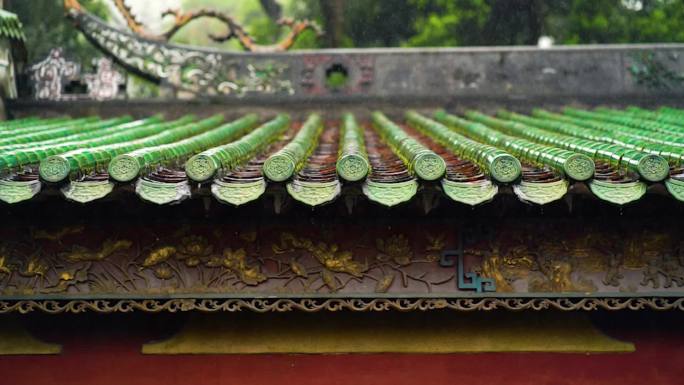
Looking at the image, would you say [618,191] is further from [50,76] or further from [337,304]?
[50,76]

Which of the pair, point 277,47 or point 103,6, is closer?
point 277,47

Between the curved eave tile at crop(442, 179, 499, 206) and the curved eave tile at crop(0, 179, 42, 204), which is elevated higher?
the curved eave tile at crop(0, 179, 42, 204)

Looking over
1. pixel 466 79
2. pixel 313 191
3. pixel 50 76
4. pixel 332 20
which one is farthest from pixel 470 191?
pixel 332 20

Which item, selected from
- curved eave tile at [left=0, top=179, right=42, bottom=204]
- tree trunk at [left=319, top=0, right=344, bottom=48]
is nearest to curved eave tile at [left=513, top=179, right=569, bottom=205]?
curved eave tile at [left=0, top=179, right=42, bottom=204]

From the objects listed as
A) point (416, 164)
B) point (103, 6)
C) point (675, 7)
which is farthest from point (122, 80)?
point (675, 7)

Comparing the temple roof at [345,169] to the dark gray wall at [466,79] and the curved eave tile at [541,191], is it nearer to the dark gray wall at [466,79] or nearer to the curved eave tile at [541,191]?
the curved eave tile at [541,191]

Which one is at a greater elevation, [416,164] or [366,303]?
[416,164]

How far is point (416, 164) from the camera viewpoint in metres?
3.75

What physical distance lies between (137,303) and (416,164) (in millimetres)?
1968

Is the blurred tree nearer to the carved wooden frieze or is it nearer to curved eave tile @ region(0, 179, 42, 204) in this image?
the carved wooden frieze

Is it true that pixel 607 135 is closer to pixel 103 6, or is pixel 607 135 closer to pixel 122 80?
pixel 122 80

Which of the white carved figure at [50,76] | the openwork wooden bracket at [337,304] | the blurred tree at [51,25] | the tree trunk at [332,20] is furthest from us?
the tree trunk at [332,20]

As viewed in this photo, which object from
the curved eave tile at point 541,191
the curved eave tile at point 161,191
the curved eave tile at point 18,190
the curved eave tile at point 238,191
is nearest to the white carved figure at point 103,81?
the curved eave tile at point 18,190

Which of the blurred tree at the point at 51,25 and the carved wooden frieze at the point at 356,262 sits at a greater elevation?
the blurred tree at the point at 51,25
